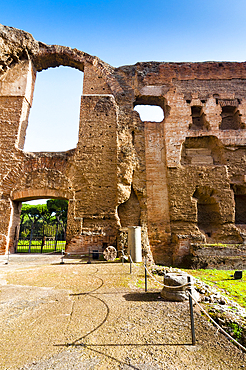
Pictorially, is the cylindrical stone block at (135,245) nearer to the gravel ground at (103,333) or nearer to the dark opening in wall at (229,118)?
the gravel ground at (103,333)

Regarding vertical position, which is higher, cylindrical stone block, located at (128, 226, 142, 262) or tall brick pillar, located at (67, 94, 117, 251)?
tall brick pillar, located at (67, 94, 117, 251)

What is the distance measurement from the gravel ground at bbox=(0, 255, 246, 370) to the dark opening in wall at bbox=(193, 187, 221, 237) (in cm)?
662

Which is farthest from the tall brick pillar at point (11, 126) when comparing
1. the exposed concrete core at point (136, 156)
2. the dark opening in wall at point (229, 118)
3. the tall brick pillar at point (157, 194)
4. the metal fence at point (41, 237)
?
the dark opening in wall at point (229, 118)

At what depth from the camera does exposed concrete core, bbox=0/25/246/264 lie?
8.35 m

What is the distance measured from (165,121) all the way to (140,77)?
2675 mm

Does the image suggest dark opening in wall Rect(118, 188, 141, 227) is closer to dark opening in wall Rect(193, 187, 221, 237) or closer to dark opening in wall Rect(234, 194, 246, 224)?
Result: dark opening in wall Rect(193, 187, 221, 237)

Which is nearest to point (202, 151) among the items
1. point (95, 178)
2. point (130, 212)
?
point (130, 212)

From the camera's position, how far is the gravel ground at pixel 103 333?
5.44 ft

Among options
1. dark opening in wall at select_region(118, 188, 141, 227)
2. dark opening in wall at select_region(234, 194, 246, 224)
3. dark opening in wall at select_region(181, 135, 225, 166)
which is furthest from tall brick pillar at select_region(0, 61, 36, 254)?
dark opening in wall at select_region(234, 194, 246, 224)

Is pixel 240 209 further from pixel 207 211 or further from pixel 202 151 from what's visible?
pixel 202 151

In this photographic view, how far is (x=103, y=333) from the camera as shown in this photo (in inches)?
81.1

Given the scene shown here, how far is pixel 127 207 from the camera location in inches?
352

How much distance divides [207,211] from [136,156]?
4.05 m

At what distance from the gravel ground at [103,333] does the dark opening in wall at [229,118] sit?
9.69 m
